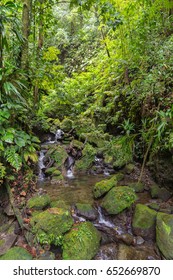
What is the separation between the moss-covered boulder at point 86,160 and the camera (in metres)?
6.50

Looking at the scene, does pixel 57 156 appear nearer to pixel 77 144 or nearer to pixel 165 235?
pixel 77 144

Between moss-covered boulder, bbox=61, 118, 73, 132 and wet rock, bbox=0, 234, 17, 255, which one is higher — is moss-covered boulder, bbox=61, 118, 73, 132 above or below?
above

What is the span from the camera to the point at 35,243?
3.07 m

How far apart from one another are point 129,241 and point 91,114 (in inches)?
230

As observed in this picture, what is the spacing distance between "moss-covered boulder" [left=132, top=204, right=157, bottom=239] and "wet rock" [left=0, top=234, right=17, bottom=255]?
2.02 meters

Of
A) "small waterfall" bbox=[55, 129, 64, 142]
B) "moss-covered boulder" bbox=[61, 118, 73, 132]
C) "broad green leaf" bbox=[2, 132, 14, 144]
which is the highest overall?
"broad green leaf" bbox=[2, 132, 14, 144]

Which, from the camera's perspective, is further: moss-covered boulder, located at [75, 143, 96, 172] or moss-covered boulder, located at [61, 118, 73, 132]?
moss-covered boulder, located at [61, 118, 73, 132]

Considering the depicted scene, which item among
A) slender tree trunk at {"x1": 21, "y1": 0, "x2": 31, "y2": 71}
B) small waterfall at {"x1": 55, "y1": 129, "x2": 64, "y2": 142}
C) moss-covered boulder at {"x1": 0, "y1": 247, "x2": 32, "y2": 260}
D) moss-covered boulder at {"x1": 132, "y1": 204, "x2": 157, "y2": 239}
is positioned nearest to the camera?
moss-covered boulder at {"x1": 0, "y1": 247, "x2": 32, "y2": 260}

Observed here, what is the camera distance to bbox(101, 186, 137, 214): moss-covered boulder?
12.8 ft

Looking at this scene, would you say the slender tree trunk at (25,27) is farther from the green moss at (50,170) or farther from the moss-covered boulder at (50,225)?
the moss-covered boulder at (50,225)

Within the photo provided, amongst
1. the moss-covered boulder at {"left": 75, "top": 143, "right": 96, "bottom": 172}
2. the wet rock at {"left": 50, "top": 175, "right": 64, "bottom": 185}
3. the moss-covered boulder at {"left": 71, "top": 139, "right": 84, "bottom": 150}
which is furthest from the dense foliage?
the wet rock at {"left": 50, "top": 175, "right": 64, "bottom": 185}

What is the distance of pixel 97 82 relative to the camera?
30.5ft

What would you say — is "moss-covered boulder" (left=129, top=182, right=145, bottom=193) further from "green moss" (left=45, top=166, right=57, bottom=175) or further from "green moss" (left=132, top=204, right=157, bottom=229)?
"green moss" (left=45, top=166, right=57, bottom=175)

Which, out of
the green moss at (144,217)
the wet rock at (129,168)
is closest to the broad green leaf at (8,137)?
the green moss at (144,217)
